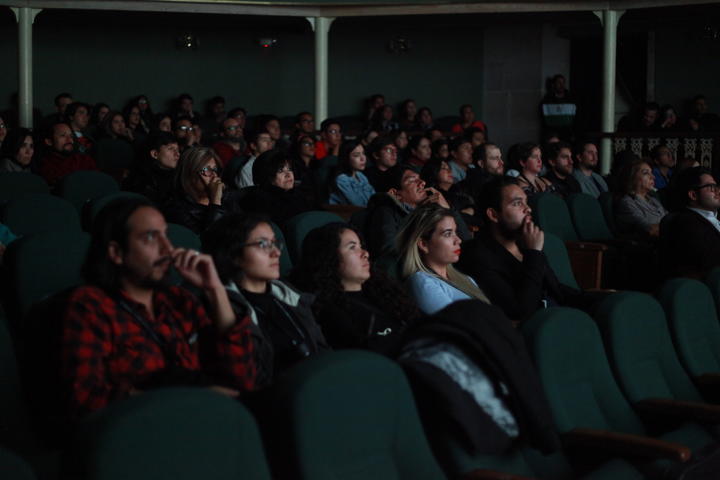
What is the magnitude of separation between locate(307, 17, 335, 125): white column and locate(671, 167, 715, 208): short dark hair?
5.33m

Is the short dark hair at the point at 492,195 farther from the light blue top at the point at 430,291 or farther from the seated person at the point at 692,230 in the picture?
the seated person at the point at 692,230

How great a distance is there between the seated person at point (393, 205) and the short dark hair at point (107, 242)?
7.62ft

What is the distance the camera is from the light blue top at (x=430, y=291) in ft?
11.5

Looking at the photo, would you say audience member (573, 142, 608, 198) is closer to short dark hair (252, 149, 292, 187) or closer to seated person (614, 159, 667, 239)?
seated person (614, 159, 667, 239)

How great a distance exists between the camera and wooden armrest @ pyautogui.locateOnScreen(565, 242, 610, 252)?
5.79 metres

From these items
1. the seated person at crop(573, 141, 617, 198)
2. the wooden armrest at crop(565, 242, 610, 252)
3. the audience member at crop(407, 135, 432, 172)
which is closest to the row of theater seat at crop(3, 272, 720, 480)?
the wooden armrest at crop(565, 242, 610, 252)

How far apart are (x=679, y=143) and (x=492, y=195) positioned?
627 cm

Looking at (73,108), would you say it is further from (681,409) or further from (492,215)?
(681,409)

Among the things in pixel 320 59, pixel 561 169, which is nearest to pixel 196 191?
pixel 561 169

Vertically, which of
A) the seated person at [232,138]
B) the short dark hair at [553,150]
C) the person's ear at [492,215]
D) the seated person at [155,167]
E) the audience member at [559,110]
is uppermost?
the audience member at [559,110]

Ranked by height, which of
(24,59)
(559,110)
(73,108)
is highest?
(24,59)

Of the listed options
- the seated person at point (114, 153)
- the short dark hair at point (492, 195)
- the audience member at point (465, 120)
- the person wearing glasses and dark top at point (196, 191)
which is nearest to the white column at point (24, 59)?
the seated person at point (114, 153)

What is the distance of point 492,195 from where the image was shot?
4.15m

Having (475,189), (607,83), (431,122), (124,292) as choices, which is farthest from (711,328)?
(431,122)
